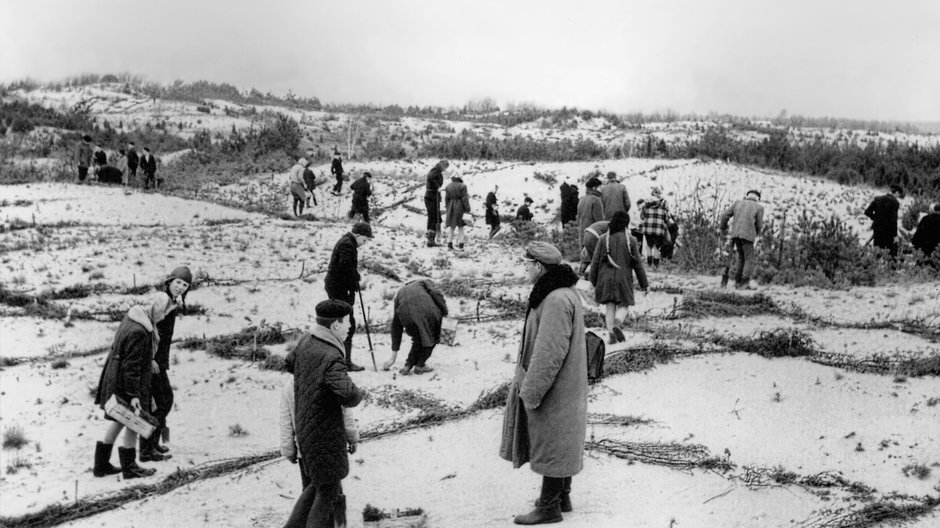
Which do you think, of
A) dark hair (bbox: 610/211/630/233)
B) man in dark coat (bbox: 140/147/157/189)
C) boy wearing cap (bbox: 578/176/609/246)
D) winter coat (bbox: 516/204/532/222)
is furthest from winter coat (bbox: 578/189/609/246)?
man in dark coat (bbox: 140/147/157/189)

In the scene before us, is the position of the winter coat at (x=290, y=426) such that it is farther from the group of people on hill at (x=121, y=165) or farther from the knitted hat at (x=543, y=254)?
the group of people on hill at (x=121, y=165)

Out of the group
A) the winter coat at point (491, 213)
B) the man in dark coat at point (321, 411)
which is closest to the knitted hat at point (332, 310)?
the man in dark coat at point (321, 411)

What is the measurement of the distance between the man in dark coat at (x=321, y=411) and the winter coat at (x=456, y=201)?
12290mm

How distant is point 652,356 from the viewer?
33.0ft

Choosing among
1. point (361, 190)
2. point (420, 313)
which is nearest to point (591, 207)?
point (420, 313)

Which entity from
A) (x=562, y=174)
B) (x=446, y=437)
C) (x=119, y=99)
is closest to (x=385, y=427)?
(x=446, y=437)

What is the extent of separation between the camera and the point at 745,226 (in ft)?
44.5

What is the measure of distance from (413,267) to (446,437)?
8728mm

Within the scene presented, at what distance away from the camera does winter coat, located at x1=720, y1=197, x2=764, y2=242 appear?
531 inches

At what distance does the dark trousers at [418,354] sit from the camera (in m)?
10.4

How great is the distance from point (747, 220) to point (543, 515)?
8759 millimetres

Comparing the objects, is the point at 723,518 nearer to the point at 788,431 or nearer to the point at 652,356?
the point at 788,431

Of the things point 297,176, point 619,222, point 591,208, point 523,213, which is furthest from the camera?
point 297,176

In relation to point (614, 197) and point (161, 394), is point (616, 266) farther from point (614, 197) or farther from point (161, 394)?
point (161, 394)
